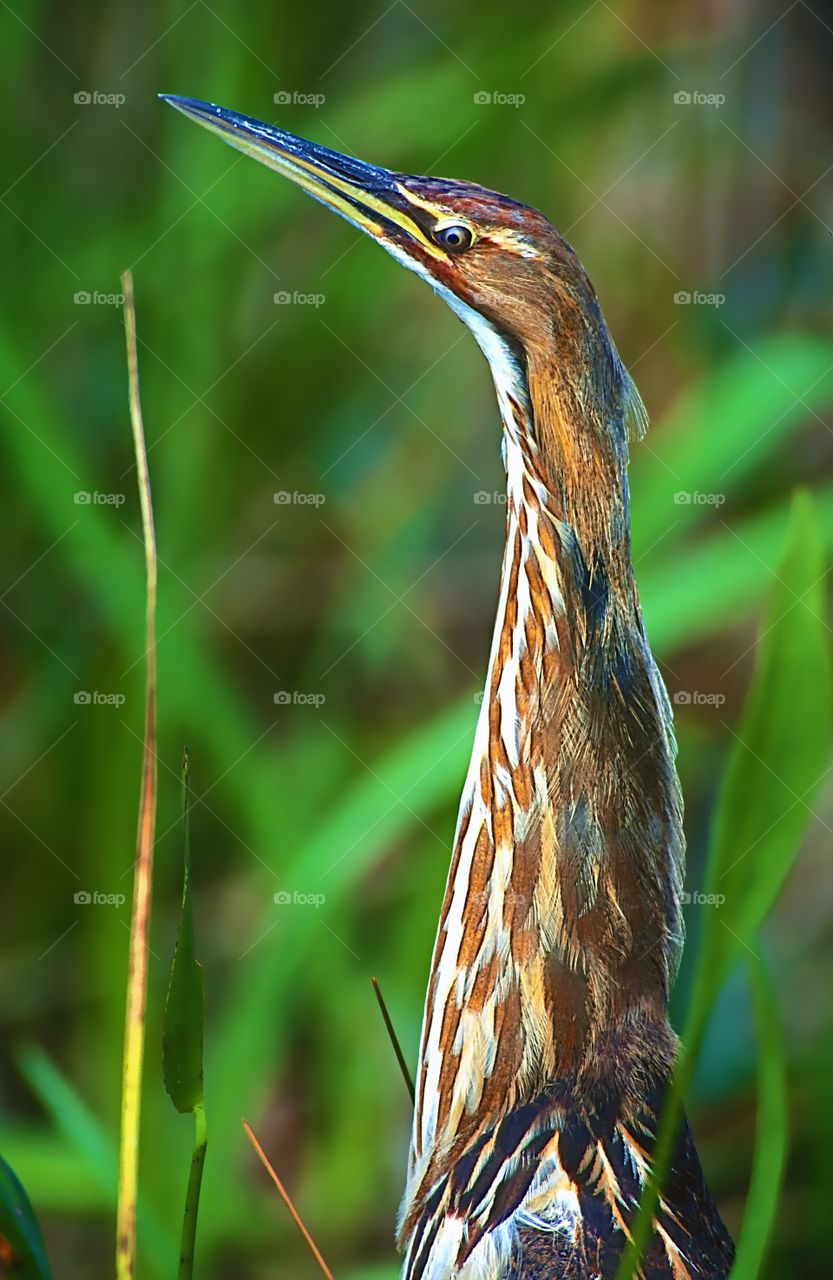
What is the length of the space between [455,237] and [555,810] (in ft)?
1.33

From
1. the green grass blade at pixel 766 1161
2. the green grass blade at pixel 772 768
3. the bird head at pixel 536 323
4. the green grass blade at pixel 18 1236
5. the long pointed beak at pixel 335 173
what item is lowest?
the green grass blade at pixel 18 1236

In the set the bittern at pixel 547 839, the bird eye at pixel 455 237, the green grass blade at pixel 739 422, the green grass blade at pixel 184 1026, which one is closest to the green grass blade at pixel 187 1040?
the green grass blade at pixel 184 1026

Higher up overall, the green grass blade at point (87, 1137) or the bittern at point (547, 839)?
the bittern at point (547, 839)

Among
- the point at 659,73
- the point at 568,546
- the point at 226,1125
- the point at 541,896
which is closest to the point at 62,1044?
the point at 226,1125

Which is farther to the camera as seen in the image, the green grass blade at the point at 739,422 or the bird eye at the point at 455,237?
the green grass blade at the point at 739,422

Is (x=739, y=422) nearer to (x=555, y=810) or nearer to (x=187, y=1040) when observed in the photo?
(x=555, y=810)

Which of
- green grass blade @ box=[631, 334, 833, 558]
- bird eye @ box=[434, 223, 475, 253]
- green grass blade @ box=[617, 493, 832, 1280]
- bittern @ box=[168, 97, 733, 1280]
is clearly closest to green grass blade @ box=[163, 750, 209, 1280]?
green grass blade @ box=[617, 493, 832, 1280]

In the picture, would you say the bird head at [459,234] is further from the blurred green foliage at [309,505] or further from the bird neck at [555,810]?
the blurred green foliage at [309,505]

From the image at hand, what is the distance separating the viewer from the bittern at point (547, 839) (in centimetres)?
102

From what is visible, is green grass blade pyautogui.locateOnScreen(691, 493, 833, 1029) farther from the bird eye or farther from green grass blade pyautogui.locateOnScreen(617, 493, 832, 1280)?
the bird eye

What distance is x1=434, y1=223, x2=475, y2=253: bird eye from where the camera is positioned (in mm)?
1056

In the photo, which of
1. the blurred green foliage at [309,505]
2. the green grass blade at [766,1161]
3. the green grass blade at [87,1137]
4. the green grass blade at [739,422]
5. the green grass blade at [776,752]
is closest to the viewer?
the green grass blade at [776,752]

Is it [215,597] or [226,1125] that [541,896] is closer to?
[226,1125]

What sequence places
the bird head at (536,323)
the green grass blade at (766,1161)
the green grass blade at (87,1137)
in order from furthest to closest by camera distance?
the green grass blade at (87,1137) → the bird head at (536,323) → the green grass blade at (766,1161)
